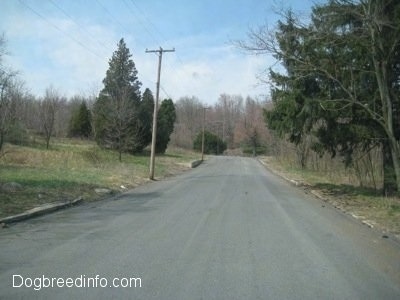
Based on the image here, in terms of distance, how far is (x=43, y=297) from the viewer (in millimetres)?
5980

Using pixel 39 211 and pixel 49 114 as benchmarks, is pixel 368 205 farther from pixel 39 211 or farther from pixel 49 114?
pixel 49 114

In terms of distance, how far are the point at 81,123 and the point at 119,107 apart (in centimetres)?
2435

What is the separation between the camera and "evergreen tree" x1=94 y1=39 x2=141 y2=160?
4928cm

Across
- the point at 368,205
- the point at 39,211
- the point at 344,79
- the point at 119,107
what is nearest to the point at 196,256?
the point at 39,211

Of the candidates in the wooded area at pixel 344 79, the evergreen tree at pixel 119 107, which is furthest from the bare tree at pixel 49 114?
the wooded area at pixel 344 79

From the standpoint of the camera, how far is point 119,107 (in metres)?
49.9

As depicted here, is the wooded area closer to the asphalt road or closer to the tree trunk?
the tree trunk

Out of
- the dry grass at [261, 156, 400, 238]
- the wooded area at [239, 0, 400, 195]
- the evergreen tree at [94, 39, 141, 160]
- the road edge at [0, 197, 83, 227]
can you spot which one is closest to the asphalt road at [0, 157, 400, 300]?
the road edge at [0, 197, 83, 227]

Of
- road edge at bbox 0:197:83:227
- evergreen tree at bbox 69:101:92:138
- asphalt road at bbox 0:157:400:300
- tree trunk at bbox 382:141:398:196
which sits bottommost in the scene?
road edge at bbox 0:197:83:227

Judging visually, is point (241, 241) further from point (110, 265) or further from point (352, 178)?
point (352, 178)

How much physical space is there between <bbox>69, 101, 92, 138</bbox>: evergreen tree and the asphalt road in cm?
5922

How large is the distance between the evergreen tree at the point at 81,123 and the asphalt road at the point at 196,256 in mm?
59225

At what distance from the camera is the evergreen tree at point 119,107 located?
49281 millimetres

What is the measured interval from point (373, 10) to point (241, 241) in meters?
13.1
